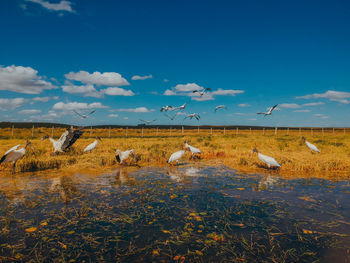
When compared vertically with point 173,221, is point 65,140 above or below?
above

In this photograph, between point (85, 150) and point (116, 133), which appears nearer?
point (85, 150)

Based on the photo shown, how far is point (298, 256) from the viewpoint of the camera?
355cm

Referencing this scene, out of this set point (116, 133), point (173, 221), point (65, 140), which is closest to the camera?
point (173, 221)

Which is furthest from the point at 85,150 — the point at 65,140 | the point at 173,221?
the point at 173,221

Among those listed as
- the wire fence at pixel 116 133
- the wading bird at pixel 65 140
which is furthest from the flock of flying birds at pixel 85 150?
the wire fence at pixel 116 133

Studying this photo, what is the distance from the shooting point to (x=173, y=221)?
4766mm

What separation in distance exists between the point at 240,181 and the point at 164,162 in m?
5.34

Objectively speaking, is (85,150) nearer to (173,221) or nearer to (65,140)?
(65,140)

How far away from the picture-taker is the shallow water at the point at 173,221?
3.61 m

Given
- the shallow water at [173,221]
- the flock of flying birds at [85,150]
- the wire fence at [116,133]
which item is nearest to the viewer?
the shallow water at [173,221]

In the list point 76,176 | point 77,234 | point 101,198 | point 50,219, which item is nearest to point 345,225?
point 77,234

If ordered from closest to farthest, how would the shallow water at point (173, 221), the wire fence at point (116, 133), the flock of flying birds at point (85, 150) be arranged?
1. the shallow water at point (173, 221)
2. the flock of flying birds at point (85, 150)
3. the wire fence at point (116, 133)

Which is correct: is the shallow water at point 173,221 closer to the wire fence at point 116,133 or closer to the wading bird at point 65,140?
the wading bird at point 65,140

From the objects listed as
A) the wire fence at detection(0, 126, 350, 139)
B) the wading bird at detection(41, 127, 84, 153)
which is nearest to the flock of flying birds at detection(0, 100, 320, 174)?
the wading bird at detection(41, 127, 84, 153)
